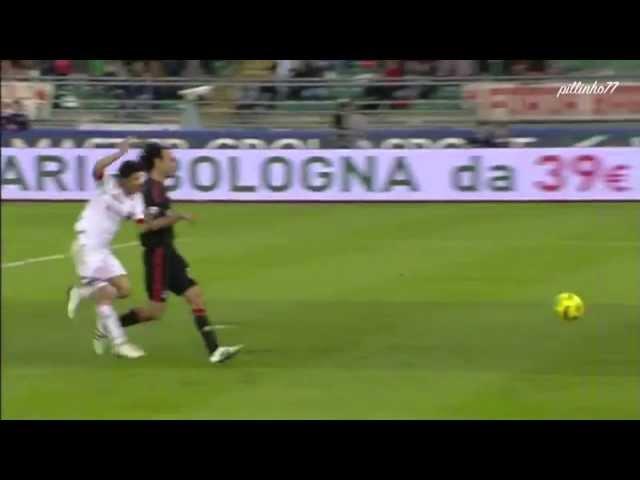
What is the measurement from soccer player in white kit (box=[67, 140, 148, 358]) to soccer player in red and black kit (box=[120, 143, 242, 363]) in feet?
0.43

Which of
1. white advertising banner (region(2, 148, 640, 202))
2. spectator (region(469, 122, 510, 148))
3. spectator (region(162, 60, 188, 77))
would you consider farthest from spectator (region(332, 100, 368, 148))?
white advertising banner (region(2, 148, 640, 202))

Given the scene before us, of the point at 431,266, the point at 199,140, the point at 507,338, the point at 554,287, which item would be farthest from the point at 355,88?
the point at 507,338

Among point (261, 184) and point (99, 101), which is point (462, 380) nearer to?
point (261, 184)

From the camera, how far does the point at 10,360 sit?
1064 centimetres

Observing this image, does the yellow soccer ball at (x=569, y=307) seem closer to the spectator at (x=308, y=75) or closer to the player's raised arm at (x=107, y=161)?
the player's raised arm at (x=107, y=161)

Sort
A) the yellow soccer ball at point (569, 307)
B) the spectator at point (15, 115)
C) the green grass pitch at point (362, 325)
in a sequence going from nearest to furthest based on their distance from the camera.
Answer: the green grass pitch at point (362, 325) → the yellow soccer ball at point (569, 307) → the spectator at point (15, 115)

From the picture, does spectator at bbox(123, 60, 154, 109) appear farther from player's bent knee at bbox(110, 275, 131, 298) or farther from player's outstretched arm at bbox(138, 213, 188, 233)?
player's outstretched arm at bbox(138, 213, 188, 233)

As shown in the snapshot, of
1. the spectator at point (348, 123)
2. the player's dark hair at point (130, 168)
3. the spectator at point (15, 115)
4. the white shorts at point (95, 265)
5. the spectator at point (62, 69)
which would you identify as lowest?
the spectator at point (15, 115)

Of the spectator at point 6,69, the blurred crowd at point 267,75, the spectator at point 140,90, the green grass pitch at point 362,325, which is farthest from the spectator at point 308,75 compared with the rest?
the spectator at point 6,69

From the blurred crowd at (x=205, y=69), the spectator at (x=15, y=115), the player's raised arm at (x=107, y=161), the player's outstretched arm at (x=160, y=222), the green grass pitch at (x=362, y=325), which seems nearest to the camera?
the green grass pitch at (x=362, y=325)

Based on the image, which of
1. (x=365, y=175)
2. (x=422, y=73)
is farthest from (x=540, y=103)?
(x=365, y=175)

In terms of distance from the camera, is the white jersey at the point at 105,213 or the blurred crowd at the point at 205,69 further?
the blurred crowd at the point at 205,69

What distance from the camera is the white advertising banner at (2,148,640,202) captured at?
53.0 ft

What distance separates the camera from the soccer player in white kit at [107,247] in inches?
414
